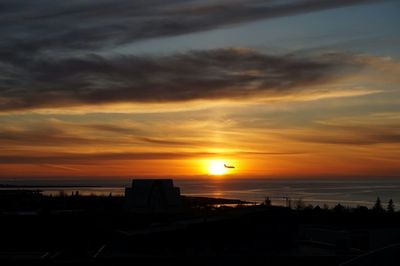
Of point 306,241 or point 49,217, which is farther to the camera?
point 49,217

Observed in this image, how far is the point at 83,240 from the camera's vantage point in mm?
28172

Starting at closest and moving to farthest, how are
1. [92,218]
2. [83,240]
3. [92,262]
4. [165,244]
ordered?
[92,262] → [165,244] → [83,240] → [92,218]

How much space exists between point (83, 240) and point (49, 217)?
10.6 metres

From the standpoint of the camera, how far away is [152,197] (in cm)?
4147

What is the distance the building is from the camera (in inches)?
1623

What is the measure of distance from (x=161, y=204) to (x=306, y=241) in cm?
1862

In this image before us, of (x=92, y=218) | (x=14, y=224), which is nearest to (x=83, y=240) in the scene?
(x=14, y=224)

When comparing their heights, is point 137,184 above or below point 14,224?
above

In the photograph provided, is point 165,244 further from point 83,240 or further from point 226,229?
point 83,240

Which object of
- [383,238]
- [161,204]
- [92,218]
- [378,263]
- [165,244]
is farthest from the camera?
[161,204]

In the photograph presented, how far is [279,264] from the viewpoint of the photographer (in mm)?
11492

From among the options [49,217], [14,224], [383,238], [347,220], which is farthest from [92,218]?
[383,238]

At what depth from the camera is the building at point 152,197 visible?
41.2 meters

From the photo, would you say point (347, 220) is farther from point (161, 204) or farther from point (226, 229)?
point (226, 229)
